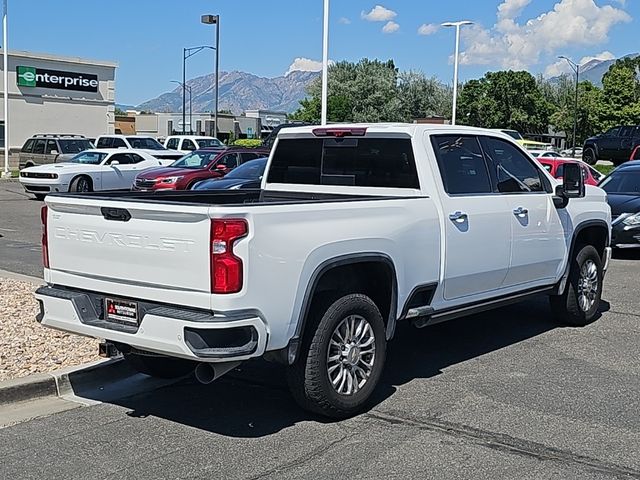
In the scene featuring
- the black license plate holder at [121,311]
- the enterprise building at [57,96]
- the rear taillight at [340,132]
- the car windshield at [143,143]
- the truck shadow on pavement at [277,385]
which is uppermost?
the enterprise building at [57,96]

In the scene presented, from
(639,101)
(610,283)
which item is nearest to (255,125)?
(639,101)

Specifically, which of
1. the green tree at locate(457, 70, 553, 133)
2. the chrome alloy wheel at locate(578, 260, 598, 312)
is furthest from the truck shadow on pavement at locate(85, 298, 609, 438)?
the green tree at locate(457, 70, 553, 133)

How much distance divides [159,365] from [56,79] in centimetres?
4249

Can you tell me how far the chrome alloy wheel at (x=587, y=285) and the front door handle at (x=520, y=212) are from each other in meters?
1.54

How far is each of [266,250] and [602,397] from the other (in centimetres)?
301

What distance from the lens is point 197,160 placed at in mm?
22484

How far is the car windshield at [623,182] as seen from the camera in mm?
15445

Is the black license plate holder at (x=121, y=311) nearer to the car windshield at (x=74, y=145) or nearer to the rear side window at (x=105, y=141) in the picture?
the car windshield at (x=74, y=145)

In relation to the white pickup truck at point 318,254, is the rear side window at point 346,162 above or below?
above

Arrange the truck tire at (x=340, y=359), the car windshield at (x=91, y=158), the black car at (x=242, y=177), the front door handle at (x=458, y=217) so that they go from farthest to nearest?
the car windshield at (x=91, y=158)
the black car at (x=242, y=177)
the front door handle at (x=458, y=217)
the truck tire at (x=340, y=359)

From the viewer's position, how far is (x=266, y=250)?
506 cm

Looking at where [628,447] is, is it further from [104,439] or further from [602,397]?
[104,439]

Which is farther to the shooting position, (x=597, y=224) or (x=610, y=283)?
(x=610, y=283)

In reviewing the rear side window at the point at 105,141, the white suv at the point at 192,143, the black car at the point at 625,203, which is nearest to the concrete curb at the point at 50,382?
the black car at the point at 625,203
